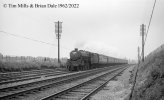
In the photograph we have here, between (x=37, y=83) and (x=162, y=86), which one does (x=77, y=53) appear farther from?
(x=162, y=86)

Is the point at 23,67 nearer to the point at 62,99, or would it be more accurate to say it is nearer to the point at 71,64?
the point at 71,64

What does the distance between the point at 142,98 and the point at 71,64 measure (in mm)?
24353

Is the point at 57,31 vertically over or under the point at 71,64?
over

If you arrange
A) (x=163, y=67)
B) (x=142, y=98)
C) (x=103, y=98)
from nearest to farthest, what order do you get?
(x=142, y=98)
(x=163, y=67)
(x=103, y=98)

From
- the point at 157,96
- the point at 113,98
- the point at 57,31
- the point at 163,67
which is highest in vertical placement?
the point at 57,31

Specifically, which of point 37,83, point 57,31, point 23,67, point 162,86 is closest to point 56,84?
point 37,83

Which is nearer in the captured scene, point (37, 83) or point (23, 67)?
point (37, 83)

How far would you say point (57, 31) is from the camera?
42781 millimetres

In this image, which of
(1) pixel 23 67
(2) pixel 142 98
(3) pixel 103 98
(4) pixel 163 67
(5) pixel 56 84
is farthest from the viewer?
(1) pixel 23 67

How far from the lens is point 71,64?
1234 inches

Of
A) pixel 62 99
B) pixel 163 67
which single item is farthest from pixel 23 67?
pixel 163 67

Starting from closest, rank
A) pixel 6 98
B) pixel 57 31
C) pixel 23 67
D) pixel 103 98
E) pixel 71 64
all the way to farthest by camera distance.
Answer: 1. pixel 6 98
2. pixel 103 98
3. pixel 23 67
4. pixel 71 64
5. pixel 57 31

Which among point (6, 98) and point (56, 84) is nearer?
point (6, 98)

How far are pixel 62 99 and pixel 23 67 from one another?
1914 cm
